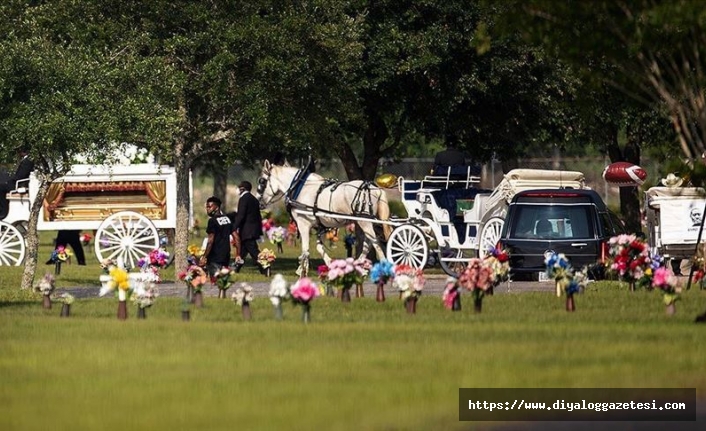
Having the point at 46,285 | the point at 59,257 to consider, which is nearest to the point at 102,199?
the point at 59,257

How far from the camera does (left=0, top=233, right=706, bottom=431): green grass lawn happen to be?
12.8 meters

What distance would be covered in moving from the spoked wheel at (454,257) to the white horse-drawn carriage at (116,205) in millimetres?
5403

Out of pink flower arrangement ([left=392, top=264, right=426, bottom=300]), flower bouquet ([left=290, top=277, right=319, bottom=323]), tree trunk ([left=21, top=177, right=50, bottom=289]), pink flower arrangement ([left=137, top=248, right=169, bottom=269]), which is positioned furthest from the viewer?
pink flower arrangement ([left=137, top=248, right=169, bottom=269])

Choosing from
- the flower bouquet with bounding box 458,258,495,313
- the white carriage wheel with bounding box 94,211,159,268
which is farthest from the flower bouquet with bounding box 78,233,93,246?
the flower bouquet with bounding box 458,258,495,313

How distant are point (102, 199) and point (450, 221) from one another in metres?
7.19

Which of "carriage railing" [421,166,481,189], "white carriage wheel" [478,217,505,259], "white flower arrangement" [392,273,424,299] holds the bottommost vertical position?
"white flower arrangement" [392,273,424,299]

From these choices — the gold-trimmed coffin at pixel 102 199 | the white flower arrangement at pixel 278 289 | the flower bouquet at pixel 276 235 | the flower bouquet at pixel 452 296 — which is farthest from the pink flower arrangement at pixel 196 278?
the flower bouquet at pixel 276 235

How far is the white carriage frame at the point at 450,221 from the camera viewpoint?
32.9 metres

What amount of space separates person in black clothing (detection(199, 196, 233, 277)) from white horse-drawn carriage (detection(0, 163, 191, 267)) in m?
3.12

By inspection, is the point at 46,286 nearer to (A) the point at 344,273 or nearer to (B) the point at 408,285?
(A) the point at 344,273

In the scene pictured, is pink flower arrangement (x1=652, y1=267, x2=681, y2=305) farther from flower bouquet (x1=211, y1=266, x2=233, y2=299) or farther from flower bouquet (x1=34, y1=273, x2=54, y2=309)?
flower bouquet (x1=34, y1=273, x2=54, y2=309)

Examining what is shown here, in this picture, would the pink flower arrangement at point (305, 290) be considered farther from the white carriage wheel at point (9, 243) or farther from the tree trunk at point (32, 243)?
the white carriage wheel at point (9, 243)

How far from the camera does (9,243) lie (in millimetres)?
37250

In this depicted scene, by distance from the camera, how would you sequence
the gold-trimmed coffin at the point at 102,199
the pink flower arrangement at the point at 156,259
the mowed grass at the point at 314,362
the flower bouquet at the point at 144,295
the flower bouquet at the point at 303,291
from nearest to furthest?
the mowed grass at the point at 314,362 → the flower bouquet at the point at 303,291 → the flower bouquet at the point at 144,295 → the pink flower arrangement at the point at 156,259 → the gold-trimmed coffin at the point at 102,199
